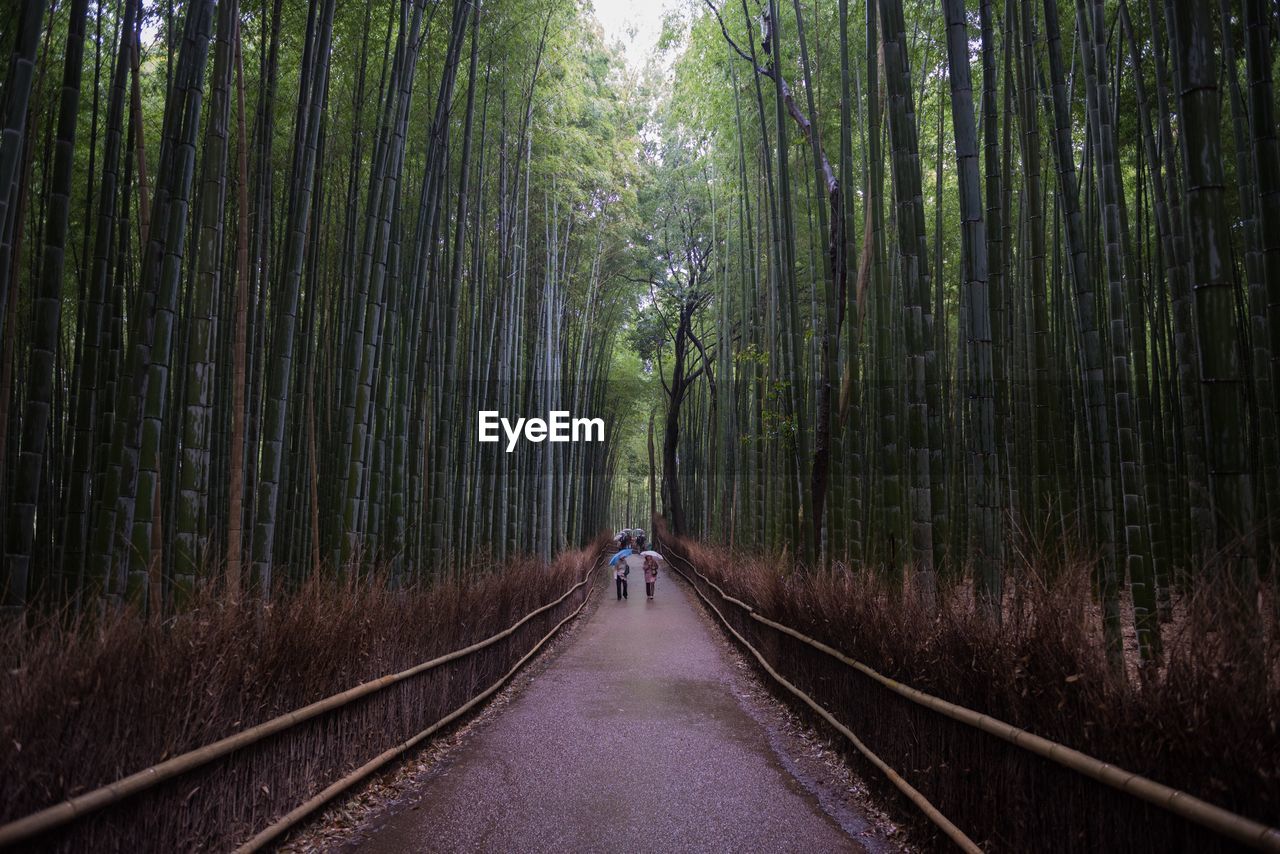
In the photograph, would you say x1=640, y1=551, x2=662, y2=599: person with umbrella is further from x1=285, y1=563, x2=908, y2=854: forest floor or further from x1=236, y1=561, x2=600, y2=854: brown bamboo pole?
x1=236, y1=561, x2=600, y2=854: brown bamboo pole

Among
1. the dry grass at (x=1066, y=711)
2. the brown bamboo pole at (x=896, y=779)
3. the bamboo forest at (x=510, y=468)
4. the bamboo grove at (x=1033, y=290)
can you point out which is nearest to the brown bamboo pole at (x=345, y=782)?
the bamboo forest at (x=510, y=468)

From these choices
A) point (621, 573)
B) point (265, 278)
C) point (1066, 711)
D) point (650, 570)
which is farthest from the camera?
point (621, 573)

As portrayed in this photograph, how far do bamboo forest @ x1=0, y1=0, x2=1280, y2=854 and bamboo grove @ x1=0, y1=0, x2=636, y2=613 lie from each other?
1.5 inches

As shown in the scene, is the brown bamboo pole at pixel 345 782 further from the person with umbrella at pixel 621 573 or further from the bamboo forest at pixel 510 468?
the person with umbrella at pixel 621 573

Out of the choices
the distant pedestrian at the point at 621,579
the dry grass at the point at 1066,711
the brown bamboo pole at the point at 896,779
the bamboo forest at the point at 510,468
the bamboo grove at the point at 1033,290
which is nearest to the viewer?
the dry grass at the point at 1066,711

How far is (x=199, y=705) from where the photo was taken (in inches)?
93.1

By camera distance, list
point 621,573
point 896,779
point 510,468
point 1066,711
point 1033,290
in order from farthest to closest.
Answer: point 621,573, point 510,468, point 1033,290, point 896,779, point 1066,711

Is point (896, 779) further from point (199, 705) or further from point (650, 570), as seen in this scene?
point (650, 570)

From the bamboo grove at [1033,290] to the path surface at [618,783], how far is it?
3.79 ft

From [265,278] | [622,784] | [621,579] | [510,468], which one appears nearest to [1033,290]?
[622,784]

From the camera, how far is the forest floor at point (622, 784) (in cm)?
293

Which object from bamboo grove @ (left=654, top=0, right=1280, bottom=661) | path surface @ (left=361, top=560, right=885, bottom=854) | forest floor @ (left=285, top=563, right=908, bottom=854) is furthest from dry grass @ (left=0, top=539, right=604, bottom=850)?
bamboo grove @ (left=654, top=0, right=1280, bottom=661)

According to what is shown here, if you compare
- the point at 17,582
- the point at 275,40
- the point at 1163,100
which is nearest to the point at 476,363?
the point at 275,40

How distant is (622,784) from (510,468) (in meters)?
6.12
